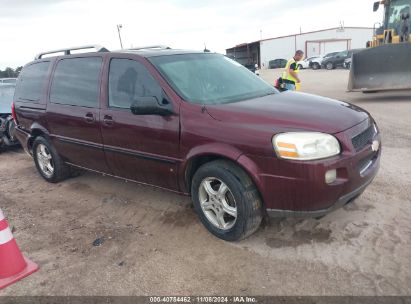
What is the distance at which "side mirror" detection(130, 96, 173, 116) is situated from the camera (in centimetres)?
353

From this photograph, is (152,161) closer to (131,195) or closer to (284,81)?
(131,195)

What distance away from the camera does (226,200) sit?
3445 mm

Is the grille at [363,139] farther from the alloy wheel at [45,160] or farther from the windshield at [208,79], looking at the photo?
the alloy wheel at [45,160]

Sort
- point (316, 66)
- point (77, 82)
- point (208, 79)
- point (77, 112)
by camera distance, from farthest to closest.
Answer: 1. point (316, 66)
2. point (77, 82)
3. point (77, 112)
4. point (208, 79)

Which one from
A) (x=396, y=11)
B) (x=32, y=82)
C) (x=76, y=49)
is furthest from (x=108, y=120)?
(x=396, y=11)

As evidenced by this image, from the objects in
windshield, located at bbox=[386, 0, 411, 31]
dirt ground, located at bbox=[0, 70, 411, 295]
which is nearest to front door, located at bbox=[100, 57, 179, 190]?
dirt ground, located at bbox=[0, 70, 411, 295]

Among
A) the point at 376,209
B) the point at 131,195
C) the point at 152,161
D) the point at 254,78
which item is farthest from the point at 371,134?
the point at 131,195

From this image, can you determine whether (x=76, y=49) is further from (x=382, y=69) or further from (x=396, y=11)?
(x=396, y=11)

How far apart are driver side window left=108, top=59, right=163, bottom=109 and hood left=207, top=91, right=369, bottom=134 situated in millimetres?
757

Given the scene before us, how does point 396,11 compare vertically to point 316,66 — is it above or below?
above

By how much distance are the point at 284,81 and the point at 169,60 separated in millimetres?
5796

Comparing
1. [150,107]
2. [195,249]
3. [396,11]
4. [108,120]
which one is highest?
[396,11]

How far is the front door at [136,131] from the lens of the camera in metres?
3.66

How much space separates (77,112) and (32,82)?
4.88ft
